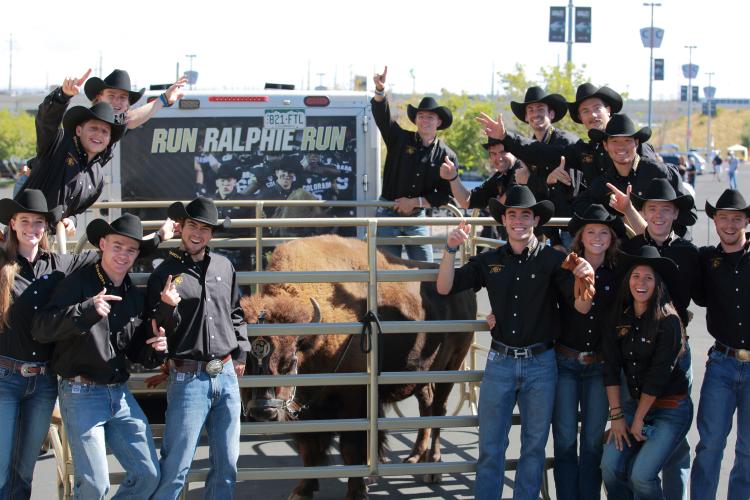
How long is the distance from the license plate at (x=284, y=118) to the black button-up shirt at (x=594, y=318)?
15.5ft

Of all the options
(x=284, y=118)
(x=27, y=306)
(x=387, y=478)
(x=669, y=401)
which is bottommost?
(x=387, y=478)

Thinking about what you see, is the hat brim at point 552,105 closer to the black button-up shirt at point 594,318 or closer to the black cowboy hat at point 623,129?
the black cowboy hat at point 623,129

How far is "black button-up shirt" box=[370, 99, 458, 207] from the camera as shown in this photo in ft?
26.9

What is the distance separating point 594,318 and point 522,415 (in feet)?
2.44

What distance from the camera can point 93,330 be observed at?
489cm

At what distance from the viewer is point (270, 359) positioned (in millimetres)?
6207

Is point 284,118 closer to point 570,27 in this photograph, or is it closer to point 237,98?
point 237,98

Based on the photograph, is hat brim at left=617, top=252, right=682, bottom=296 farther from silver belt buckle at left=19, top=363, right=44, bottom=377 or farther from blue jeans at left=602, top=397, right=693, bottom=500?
silver belt buckle at left=19, top=363, right=44, bottom=377

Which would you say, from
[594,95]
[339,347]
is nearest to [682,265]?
[594,95]

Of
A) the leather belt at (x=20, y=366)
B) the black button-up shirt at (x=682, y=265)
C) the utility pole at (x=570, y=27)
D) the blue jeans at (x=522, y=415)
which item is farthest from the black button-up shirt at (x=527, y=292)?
the utility pole at (x=570, y=27)

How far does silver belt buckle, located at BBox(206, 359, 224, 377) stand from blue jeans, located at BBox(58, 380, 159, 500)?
44 cm

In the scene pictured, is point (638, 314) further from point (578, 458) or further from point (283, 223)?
point (283, 223)

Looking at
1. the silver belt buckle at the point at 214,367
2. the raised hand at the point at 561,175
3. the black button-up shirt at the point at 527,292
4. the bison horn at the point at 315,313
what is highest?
the raised hand at the point at 561,175

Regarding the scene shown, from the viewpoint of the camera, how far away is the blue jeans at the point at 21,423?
496cm
